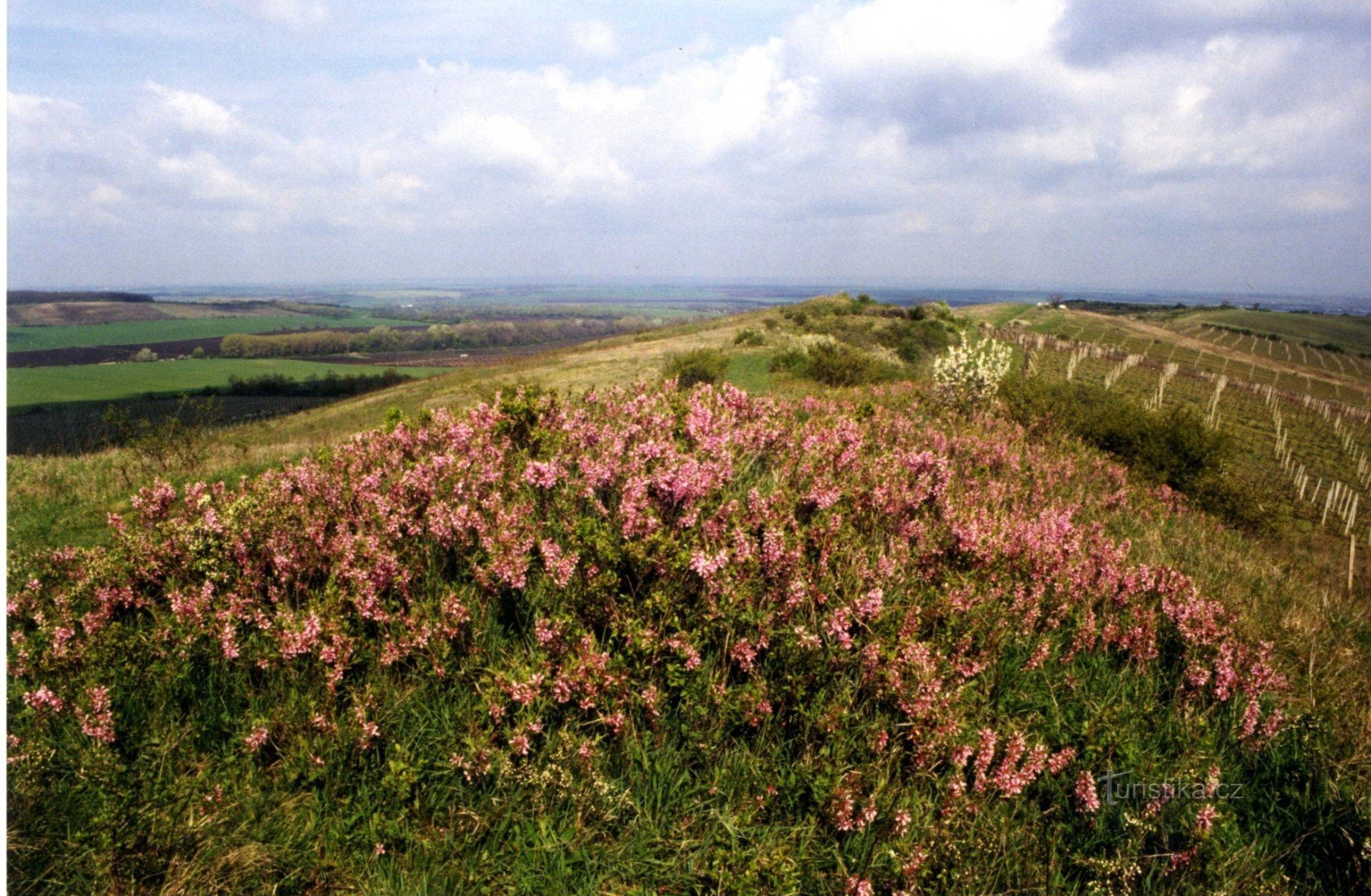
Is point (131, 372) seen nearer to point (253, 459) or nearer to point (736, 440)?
point (253, 459)

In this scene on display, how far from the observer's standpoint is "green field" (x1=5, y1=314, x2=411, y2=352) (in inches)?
→ 2335

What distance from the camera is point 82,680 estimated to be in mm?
3531

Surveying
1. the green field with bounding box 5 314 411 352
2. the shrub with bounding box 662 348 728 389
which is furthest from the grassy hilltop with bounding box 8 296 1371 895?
the green field with bounding box 5 314 411 352

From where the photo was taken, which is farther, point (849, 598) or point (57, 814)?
point (849, 598)

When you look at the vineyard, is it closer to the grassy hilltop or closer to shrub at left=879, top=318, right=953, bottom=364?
shrub at left=879, top=318, right=953, bottom=364

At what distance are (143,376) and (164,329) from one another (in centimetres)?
3542

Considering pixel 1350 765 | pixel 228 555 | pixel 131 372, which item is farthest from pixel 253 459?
pixel 131 372

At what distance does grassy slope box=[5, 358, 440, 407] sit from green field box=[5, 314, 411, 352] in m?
2.62

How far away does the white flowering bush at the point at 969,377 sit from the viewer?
50.4 feet

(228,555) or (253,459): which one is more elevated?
(228,555)

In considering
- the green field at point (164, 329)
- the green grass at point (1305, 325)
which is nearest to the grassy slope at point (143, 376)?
the green field at point (164, 329)

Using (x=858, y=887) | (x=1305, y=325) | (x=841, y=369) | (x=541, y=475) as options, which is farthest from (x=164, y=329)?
(x=1305, y=325)

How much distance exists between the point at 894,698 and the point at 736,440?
115 inches

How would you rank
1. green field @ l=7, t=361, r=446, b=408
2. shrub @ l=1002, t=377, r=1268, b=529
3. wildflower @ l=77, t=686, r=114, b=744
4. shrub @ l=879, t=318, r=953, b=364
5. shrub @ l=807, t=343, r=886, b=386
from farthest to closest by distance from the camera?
green field @ l=7, t=361, r=446, b=408 < shrub @ l=879, t=318, r=953, b=364 < shrub @ l=807, t=343, r=886, b=386 < shrub @ l=1002, t=377, r=1268, b=529 < wildflower @ l=77, t=686, r=114, b=744
